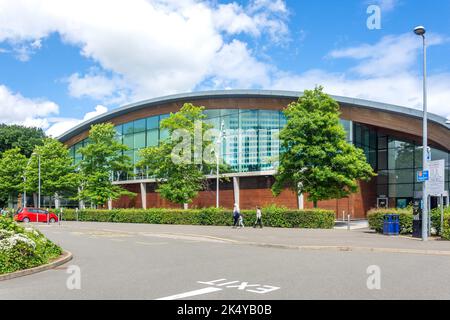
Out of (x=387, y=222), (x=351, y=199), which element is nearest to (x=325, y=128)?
(x=387, y=222)

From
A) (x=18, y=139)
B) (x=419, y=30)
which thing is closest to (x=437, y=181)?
(x=419, y=30)

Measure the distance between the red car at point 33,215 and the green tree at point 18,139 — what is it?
3124 cm

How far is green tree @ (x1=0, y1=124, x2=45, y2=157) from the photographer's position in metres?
69.9

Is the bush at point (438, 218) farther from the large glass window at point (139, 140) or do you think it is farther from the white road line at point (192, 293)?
the large glass window at point (139, 140)

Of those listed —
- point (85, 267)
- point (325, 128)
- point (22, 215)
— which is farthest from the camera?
point (22, 215)

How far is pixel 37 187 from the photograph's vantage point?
53.3 metres

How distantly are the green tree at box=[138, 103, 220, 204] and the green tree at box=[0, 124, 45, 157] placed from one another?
41.4m

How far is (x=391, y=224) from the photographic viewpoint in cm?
2103

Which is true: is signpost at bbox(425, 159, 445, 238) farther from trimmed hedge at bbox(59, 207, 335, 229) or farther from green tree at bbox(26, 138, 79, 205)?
green tree at bbox(26, 138, 79, 205)

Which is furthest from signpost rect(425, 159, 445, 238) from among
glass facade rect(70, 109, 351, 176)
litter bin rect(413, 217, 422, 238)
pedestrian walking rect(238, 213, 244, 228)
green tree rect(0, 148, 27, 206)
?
green tree rect(0, 148, 27, 206)

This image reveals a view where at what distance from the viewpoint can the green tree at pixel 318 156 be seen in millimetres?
28344

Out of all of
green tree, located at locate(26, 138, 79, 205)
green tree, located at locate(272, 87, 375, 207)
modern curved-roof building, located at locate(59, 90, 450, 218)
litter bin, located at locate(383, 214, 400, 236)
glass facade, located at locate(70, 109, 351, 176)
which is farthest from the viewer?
green tree, located at locate(26, 138, 79, 205)
